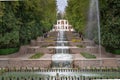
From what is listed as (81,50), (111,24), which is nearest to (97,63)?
(111,24)

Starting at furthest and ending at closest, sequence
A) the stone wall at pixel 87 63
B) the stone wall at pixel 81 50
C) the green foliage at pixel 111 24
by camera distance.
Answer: the stone wall at pixel 81 50, the green foliage at pixel 111 24, the stone wall at pixel 87 63

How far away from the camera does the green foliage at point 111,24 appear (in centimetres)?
2819

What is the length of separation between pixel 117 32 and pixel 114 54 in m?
1.95

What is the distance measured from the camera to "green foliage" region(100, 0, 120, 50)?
1110 inches

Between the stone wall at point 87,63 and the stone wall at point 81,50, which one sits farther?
the stone wall at point 81,50

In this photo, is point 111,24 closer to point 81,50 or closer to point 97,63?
point 97,63

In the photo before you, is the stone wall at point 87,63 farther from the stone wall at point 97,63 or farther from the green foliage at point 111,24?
the green foliage at point 111,24

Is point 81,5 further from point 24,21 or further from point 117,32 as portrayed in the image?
point 117,32

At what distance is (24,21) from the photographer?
34.5 m

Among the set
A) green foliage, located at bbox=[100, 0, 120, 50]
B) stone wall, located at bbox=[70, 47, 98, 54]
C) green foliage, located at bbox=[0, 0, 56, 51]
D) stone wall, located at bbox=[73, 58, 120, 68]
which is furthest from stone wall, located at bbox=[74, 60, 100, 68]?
stone wall, located at bbox=[70, 47, 98, 54]

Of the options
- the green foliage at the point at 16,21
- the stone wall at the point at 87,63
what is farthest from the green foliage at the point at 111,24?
the green foliage at the point at 16,21

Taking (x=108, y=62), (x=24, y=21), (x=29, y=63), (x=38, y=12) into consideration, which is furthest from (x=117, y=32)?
(x=38, y=12)

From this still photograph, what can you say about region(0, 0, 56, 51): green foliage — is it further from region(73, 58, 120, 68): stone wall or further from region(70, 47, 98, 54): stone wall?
region(73, 58, 120, 68): stone wall

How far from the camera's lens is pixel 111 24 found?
28.3 meters
